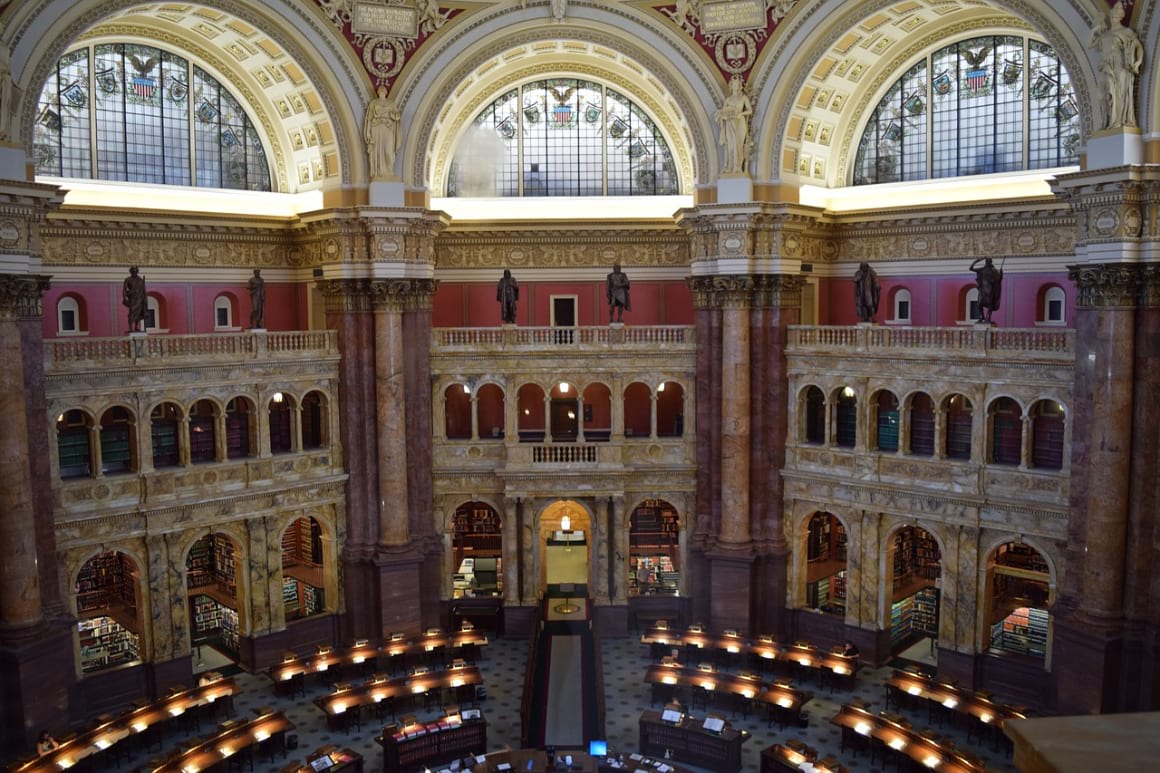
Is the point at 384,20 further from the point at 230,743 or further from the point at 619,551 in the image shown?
the point at 230,743

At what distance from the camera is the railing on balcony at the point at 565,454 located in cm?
3244

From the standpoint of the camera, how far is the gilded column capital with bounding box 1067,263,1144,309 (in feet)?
77.2

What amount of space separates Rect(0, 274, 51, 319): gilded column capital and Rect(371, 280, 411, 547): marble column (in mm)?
9602

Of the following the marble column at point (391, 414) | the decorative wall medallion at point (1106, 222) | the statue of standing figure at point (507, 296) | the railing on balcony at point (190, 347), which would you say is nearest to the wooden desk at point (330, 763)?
the marble column at point (391, 414)

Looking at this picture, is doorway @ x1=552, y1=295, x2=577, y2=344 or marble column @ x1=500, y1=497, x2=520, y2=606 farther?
doorway @ x1=552, y1=295, x2=577, y2=344

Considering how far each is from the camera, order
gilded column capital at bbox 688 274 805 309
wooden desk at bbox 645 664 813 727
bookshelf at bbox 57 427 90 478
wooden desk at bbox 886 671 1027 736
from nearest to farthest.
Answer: wooden desk at bbox 886 671 1027 736 → wooden desk at bbox 645 664 813 727 → bookshelf at bbox 57 427 90 478 → gilded column capital at bbox 688 274 805 309

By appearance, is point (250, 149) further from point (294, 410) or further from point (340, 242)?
point (294, 410)

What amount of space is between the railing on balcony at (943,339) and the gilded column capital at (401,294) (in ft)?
39.3

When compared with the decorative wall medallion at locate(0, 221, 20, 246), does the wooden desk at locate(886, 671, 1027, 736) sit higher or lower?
lower

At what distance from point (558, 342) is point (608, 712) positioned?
12089 millimetres

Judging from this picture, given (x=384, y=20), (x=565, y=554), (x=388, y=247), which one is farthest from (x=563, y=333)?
(x=384, y=20)

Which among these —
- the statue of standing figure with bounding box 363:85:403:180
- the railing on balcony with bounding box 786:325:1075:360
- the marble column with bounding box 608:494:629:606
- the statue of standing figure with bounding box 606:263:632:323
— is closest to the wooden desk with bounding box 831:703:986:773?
the marble column with bounding box 608:494:629:606

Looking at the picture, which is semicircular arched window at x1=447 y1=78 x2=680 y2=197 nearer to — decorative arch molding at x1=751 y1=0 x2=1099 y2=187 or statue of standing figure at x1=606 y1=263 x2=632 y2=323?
statue of standing figure at x1=606 y1=263 x2=632 y2=323

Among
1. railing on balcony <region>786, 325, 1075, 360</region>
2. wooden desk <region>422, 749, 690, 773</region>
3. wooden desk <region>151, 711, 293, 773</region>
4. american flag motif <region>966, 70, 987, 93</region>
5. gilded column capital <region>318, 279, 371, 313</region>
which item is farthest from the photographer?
american flag motif <region>966, 70, 987, 93</region>
